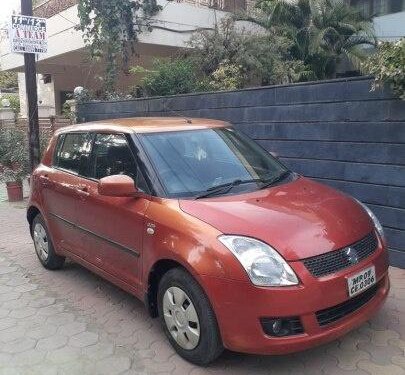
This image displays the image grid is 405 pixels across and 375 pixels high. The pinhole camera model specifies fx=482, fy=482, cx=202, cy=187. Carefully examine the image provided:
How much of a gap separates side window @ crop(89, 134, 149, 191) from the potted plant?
602 centimetres

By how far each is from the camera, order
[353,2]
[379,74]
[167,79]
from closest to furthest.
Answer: [379,74] → [167,79] → [353,2]

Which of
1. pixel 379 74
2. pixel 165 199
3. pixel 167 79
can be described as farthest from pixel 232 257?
pixel 167 79

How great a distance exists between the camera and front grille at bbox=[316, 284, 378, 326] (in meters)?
2.98

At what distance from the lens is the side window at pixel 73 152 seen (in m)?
4.64

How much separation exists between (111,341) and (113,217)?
3.18ft

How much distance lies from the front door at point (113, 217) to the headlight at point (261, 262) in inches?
35.5

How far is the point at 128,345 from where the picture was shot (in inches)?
145

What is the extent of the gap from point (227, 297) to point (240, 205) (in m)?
0.71

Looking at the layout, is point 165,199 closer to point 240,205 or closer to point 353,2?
point 240,205

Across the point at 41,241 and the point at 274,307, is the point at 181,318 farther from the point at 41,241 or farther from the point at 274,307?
the point at 41,241

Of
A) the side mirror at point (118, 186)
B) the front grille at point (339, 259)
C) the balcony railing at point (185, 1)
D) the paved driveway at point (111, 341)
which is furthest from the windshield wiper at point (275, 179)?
the balcony railing at point (185, 1)

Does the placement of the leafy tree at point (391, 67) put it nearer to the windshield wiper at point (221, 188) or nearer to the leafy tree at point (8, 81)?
the windshield wiper at point (221, 188)

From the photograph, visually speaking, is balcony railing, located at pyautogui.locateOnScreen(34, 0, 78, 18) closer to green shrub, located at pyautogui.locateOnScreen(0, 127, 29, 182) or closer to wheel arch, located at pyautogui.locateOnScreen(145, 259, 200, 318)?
green shrub, located at pyautogui.locateOnScreen(0, 127, 29, 182)

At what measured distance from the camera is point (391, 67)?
441 centimetres
